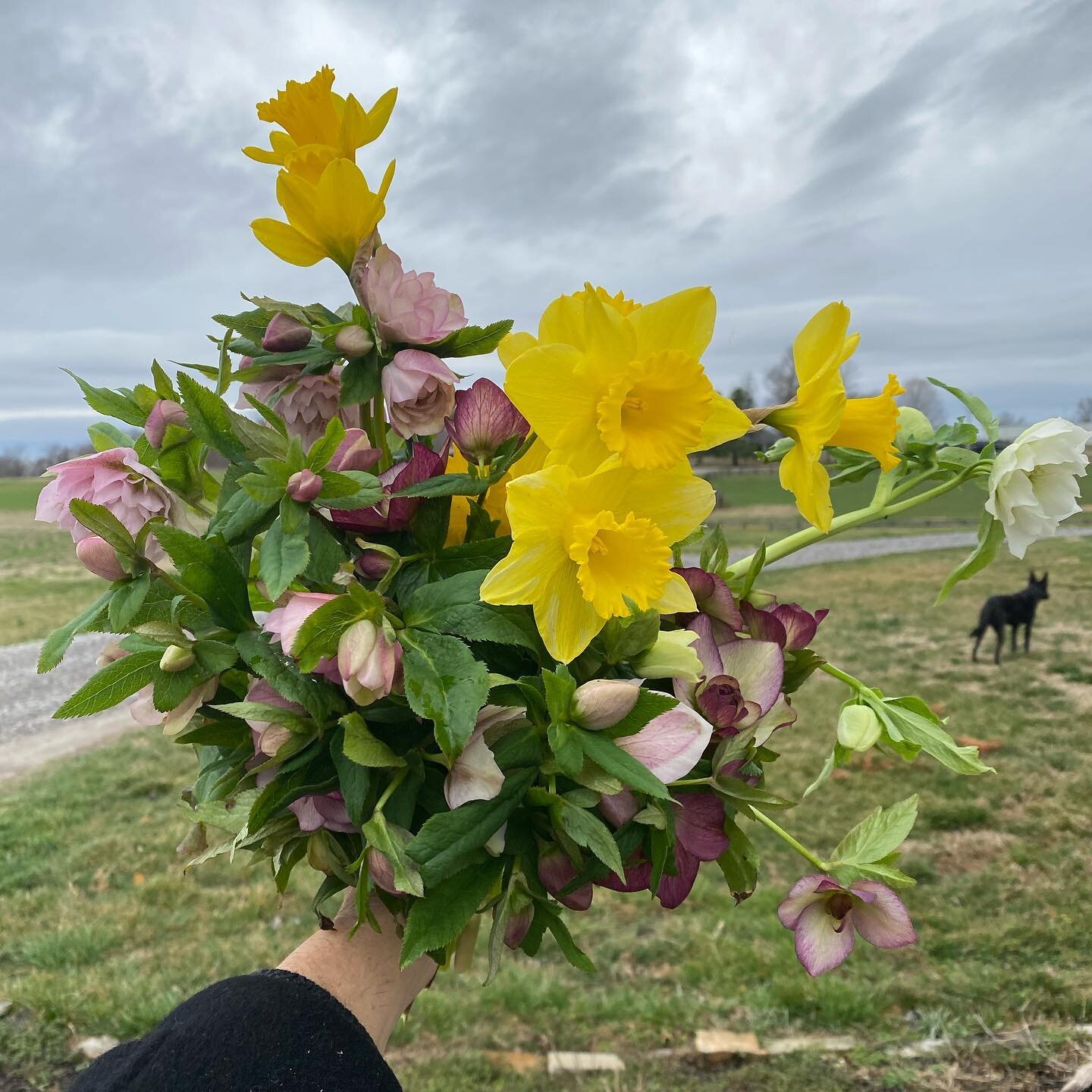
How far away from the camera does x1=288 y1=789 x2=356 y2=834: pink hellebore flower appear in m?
0.87

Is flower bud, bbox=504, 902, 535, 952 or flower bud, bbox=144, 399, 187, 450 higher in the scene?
flower bud, bbox=144, 399, 187, 450

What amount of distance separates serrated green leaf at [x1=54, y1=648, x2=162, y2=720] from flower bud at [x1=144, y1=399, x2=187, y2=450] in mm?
256

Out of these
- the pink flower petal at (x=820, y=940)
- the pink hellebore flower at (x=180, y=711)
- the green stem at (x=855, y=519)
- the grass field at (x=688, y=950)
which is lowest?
the grass field at (x=688, y=950)

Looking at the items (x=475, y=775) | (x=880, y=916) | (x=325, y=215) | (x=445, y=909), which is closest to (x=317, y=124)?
(x=325, y=215)

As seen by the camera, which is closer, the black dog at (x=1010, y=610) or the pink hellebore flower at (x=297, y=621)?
the pink hellebore flower at (x=297, y=621)

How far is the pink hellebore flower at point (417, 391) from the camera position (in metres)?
0.86

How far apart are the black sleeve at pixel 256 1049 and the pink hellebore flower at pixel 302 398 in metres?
0.63

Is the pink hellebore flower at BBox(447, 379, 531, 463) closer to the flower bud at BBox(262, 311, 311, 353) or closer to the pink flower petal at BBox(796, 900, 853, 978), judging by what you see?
the flower bud at BBox(262, 311, 311, 353)

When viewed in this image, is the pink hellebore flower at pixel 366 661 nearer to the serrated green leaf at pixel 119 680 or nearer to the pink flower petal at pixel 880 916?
the serrated green leaf at pixel 119 680

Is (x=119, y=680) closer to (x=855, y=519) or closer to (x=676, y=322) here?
(x=676, y=322)

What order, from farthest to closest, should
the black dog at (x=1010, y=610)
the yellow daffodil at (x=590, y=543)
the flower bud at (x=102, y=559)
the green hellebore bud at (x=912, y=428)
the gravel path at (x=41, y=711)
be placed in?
the black dog at (x=1010, y=610), the gravel path at (x=41, y=711), the green hellebore bud at (x=912, y=428), the flower bud at (x=102, y=559), the yellow daffodil at (x=590, y=543)

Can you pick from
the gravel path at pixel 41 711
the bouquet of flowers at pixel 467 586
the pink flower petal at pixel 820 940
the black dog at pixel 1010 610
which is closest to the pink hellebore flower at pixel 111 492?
the bouquet of flowers at pixel 467 586

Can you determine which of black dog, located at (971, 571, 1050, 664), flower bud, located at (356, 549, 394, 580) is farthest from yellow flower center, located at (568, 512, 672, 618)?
black dog, located at (971, 571, 1050, 664)

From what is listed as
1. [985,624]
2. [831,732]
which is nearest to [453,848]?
[831,732]
